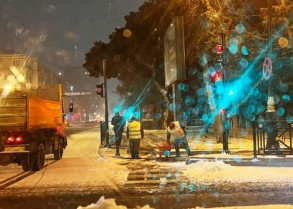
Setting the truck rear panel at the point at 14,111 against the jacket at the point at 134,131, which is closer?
the truck rear panel at the point at 14,111

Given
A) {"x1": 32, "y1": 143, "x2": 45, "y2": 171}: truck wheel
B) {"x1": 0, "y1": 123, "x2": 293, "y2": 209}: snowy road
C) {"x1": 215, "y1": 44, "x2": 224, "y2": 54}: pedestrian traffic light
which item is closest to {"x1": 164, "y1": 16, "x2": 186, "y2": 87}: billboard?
{"x1": 215, "y1": 44, "x2": 224, "y2": 54}: pedestrian traffic light

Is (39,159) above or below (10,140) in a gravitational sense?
below

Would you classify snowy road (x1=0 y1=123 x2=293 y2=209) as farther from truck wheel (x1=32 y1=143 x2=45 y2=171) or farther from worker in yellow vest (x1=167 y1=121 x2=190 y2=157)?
worker in yellow vest (x1=167 y1=121 x2=190 y2=157)

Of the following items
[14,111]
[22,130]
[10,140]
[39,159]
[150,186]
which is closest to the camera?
[150,186]

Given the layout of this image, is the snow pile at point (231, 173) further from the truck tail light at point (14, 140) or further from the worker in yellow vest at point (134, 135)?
the truck tail light at point (14, 140)

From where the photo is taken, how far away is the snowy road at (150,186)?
363 inches

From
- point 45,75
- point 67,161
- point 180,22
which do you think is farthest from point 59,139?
point 45,75

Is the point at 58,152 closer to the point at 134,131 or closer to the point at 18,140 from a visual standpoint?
the point at 134,131

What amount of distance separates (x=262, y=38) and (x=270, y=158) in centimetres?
725

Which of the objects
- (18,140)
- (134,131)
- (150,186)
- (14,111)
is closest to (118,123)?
(134,131)

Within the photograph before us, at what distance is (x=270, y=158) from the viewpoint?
1509 centimetres

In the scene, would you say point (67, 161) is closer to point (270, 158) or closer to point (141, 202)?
point (270, 158)

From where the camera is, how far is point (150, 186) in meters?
11.1

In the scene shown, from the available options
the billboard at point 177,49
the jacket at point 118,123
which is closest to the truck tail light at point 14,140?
the jacket at point 118,123
